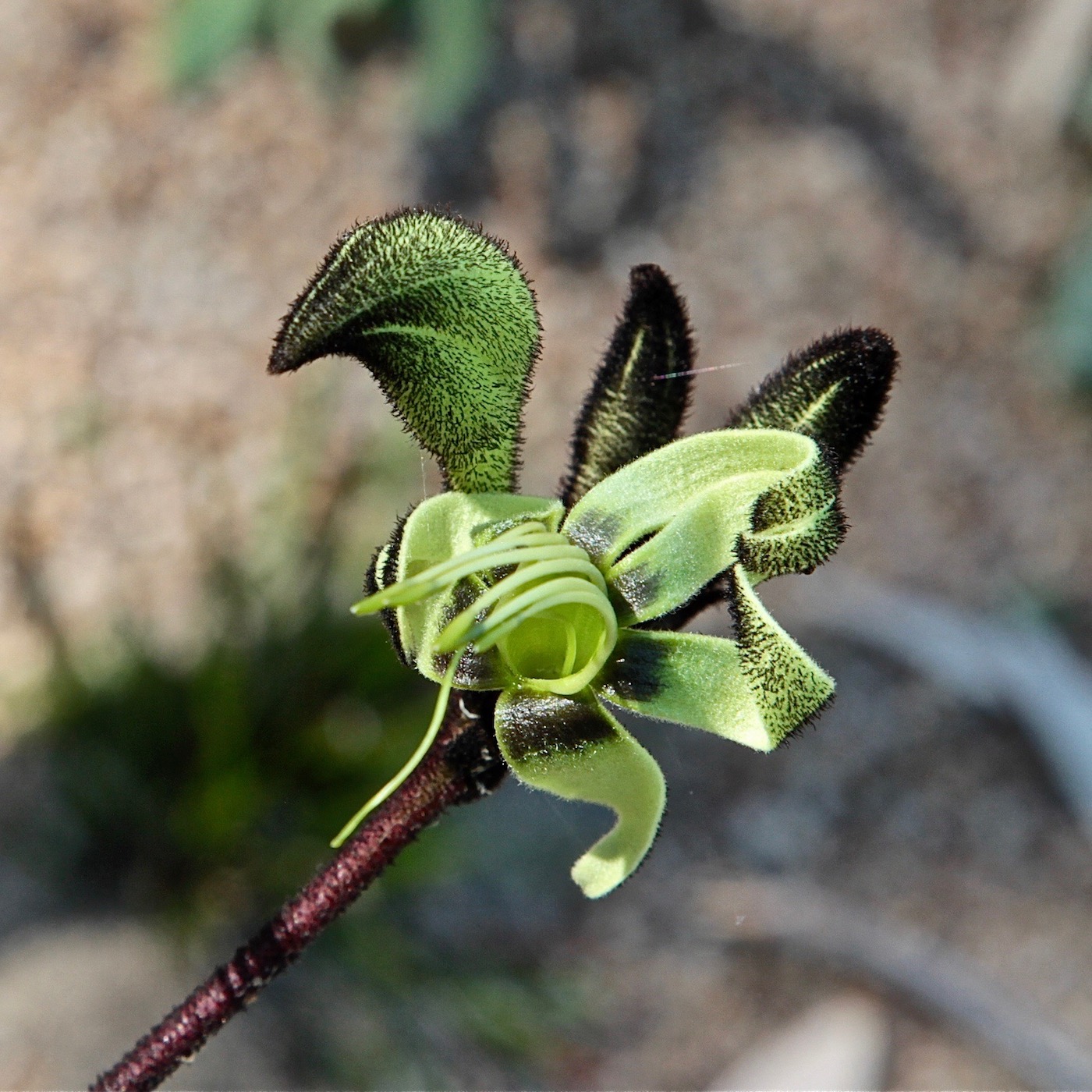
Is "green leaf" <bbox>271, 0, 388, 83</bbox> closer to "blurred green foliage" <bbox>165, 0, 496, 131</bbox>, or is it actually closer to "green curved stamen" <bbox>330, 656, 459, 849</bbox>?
"blurred green foliage" <bbox>165, 0, 496, 131</bbox>

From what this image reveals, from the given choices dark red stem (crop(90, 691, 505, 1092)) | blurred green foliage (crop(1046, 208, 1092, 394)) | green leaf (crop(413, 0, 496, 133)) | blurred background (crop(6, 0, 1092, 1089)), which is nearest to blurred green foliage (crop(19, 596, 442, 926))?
blurred background (crop(6, 0, 1092, 1089))

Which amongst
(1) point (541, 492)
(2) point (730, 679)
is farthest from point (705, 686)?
(1) point (541, 492)

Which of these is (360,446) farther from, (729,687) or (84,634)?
(729,687)

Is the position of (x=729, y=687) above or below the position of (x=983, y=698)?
above

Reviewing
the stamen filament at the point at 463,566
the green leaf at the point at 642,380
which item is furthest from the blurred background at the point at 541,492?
the stamen filament at the point at 463,566

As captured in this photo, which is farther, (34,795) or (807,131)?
(807,131)

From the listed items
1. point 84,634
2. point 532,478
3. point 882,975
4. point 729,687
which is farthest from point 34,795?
point 729,687

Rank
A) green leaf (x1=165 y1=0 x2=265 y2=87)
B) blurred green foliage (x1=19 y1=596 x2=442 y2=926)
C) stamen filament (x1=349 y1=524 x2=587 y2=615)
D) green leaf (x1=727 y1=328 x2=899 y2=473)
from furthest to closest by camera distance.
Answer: green leaf (x1=165 y1=0 x2=265 y2=87)
blurred green foliage (x1=19 y1=596 x2=442 y2=926)
green leaf (x1=727 y1=328 x2=899 y2=473)
stamen filament (x1=349 y1=524 x2=587 y2=615)
